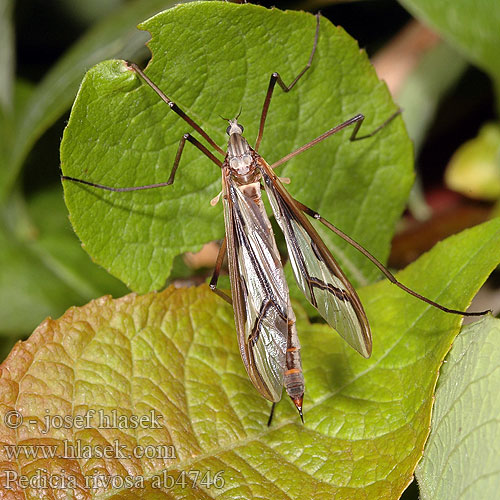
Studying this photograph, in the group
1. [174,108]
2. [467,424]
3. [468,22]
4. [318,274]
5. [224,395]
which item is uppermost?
[174,108]

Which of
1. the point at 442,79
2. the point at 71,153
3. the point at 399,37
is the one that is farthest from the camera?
the point at 399,37

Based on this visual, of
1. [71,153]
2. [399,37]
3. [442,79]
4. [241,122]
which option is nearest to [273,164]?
[241,122]

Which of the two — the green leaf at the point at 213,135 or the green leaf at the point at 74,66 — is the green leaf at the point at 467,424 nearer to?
the green leaf at the point at 213,135

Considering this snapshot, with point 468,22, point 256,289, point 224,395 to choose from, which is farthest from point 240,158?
point 468,22

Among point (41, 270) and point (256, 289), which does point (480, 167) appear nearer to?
point (256, 289)

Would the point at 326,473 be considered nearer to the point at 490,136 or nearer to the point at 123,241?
the point at 123,241

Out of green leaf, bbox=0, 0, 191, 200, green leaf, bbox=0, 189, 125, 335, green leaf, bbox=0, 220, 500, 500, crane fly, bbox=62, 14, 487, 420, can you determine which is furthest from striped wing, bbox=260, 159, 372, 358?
green leaf, bbox=0, 189, 125, 335

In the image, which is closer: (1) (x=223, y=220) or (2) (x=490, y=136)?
(1) (x=223, y=220)
